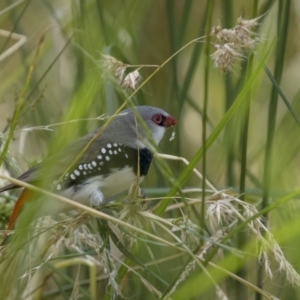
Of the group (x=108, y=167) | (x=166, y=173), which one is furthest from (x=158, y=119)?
(x=166, y=173)

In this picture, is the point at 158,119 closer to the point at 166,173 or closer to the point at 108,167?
the point at 108,167

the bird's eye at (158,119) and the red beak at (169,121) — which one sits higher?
the bird's eye at (158,119)

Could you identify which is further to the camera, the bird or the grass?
the bird

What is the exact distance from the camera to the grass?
3.11 ft

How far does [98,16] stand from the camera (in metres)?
1.32

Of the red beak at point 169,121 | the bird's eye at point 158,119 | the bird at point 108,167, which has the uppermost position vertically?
the bird's eye at point 158,119

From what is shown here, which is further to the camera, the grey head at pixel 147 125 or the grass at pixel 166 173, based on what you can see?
the grey head at pixel 147 125

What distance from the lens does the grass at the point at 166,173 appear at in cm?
95

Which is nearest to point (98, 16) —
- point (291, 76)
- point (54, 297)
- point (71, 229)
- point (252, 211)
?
point (71, 229)

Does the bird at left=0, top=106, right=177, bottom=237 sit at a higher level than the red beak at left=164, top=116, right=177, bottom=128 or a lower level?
lower

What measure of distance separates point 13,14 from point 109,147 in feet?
1.55

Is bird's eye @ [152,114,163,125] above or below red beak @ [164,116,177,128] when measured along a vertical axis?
above

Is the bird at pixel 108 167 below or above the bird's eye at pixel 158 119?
below

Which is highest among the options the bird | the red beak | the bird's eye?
the bird's eye
